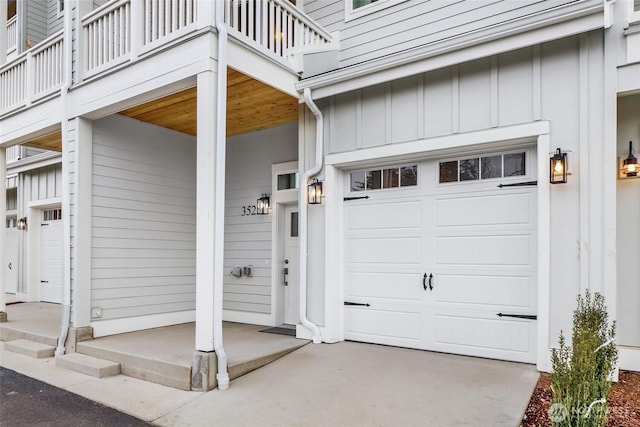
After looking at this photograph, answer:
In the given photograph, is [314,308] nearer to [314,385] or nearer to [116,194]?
[314,385]

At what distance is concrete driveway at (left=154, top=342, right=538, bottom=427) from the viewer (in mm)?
3213

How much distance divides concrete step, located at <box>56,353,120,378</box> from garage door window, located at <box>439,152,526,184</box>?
4.15m

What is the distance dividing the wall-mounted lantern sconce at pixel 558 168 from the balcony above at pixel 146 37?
10.1ft

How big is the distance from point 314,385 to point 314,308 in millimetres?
1524

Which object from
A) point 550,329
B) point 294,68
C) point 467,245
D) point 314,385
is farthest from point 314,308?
point 294,68

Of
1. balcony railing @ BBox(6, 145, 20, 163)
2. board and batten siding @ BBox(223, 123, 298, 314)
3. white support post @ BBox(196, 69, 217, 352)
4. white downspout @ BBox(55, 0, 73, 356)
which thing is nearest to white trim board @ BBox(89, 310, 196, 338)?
white downspout @ BBox(55, 0, 73, 356)

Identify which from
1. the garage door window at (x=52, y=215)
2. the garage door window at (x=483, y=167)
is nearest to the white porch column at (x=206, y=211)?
the garage door window at (x=483, y=167)

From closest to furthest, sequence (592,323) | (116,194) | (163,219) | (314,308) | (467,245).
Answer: (592,323), (467,245), (314,308), (116,194), (163,219)

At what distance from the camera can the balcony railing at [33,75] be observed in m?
6.02

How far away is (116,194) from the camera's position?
5.87 m

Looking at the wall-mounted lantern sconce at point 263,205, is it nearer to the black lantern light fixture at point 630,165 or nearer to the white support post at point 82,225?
the white support post at point 82,225

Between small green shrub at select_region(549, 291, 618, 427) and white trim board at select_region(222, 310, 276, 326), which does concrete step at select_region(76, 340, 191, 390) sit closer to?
white trim board at select_region(222, 310, 276, 326)

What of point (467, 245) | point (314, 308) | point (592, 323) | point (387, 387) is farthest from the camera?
point (314, 308)

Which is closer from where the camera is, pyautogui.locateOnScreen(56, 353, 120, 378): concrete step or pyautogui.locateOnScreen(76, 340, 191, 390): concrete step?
pyautogui.locateOnScreen(76, 340, 191, 390): concrete step
